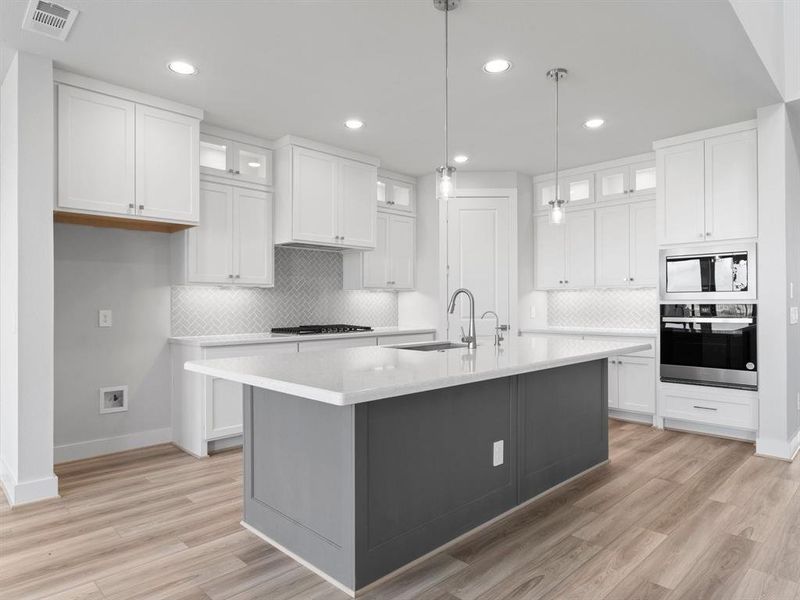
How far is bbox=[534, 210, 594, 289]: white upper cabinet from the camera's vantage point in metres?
5.36

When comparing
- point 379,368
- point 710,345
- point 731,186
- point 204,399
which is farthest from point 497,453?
Answer: point 731,186

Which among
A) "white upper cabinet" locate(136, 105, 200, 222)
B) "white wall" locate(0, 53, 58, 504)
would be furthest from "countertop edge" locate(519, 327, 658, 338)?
"white wall" locate(0, 53, 58, 504)

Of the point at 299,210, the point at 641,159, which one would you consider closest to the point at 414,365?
the point at 299,210

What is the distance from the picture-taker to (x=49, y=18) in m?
2.60

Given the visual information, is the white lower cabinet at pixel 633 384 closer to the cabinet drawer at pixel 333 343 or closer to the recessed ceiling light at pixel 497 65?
the cabinet drawer at pixel 333 343

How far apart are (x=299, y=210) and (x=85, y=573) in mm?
3003

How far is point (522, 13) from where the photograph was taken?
101 inches

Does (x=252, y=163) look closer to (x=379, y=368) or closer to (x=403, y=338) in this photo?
(x=403, y=338)

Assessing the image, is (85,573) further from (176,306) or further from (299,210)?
(299,210)

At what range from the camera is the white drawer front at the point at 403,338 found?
4.95 m

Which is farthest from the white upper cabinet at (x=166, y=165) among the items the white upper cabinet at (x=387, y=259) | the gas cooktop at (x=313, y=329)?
the white upper cabinet at (x=387, y=259)

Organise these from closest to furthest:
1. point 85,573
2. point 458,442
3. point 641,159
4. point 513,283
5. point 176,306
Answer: point 85,573 → point 458,442 → point 176,306 → point 641,159 → point 513,283

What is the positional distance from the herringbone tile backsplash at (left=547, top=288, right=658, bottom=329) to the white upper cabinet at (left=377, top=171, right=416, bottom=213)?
193cm

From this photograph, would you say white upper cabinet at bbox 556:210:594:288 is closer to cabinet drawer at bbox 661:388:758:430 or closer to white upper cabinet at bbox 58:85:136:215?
cabinet drawer at bbox 661:388:758:430
